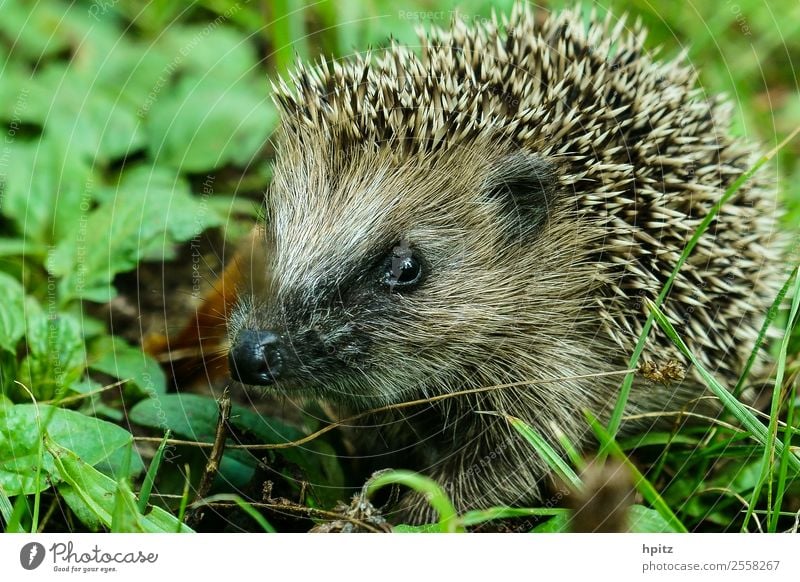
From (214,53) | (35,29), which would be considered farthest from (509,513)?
(35,29)

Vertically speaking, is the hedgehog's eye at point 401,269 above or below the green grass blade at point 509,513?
above

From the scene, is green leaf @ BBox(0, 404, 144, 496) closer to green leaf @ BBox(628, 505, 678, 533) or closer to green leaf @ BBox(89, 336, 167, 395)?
green leaf @ BBox(89, 336, 167, 395)

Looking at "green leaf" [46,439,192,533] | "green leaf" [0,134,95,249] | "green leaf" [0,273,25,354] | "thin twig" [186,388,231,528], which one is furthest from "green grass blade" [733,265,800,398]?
"green leaf" [0,134,95,249]

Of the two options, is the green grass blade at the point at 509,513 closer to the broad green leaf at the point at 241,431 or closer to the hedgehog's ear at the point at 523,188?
the broad green leaf at the point at 241,431

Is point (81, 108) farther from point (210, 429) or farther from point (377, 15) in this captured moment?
point (210, 429)

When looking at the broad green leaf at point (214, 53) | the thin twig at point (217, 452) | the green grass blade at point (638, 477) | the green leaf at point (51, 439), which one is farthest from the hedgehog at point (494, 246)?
the broad green leaf at point (214, 53)

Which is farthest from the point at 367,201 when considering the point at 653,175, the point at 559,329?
the point at 653,175
